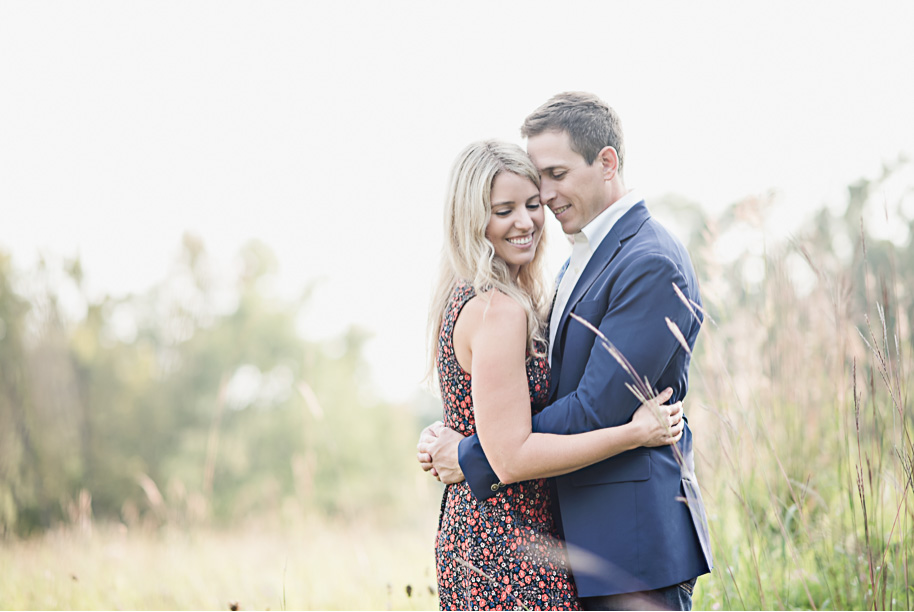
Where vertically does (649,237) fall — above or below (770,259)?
above

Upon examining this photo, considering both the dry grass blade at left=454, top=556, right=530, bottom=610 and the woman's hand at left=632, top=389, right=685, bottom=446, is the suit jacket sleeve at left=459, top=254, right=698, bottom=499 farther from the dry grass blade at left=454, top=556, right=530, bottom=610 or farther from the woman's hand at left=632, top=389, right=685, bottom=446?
the dry grass blade at left=454, top=556, right=530, bottom=610

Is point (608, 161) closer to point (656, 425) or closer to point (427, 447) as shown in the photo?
point (656, 425)

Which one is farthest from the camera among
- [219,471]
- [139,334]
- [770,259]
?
[139,334]

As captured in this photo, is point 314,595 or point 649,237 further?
point 314,595

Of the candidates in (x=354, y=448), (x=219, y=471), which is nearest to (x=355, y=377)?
(x=354, y=448)

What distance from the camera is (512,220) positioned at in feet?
7.80

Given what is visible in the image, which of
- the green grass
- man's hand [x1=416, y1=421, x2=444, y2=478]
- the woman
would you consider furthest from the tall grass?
the green grass

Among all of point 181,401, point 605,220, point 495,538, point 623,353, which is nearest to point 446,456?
point 495,538

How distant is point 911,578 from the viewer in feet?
9.12

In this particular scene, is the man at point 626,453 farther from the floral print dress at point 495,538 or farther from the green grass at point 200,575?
the green grass at point 200,575

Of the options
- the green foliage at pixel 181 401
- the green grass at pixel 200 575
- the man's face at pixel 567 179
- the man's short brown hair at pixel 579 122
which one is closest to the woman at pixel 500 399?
the man's face at pixel 567 179

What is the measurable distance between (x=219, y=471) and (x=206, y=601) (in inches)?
693

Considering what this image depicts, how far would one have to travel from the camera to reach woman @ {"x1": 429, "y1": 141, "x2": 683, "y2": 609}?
2096mm

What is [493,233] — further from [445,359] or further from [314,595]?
[314,595]
